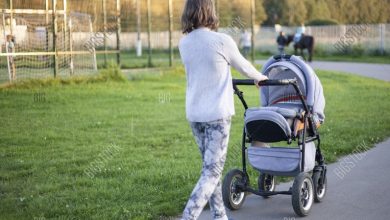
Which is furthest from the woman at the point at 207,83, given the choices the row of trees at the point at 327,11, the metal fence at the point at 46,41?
the row of trees at the point at 327,11

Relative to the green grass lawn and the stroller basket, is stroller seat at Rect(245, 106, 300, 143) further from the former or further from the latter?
the green grass lawn

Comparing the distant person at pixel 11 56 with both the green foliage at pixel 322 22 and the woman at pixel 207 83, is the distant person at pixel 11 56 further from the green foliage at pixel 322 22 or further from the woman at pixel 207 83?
the green foliage at pixel 322 22

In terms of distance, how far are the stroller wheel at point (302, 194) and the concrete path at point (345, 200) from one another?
3.7 inches

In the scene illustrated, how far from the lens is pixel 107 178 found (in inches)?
305

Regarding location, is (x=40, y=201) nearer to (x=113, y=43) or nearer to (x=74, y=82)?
(x=74, y=82)

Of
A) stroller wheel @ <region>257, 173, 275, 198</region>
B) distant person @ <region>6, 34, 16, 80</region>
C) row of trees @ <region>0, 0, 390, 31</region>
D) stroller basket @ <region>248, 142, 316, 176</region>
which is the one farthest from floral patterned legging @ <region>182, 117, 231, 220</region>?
distant person @ <region>6, 34, 16, 80</region>

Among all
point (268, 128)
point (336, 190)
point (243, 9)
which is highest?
point (243, 9)

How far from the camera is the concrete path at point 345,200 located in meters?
6.23

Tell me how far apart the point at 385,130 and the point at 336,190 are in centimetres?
431

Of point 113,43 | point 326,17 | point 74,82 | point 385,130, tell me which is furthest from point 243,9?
point 385,130

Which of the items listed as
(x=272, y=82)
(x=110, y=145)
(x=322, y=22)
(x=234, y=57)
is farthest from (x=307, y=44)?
(x=234, y=57)

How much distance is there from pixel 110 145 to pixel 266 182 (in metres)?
3.57

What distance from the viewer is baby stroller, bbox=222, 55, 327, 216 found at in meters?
6.25

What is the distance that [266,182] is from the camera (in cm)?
703
